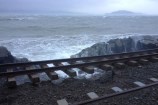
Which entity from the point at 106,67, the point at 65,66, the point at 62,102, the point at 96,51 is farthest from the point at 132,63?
the point at 96,51

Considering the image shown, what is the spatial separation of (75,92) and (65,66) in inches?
58.4

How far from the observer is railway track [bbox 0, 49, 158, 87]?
599 centimetres

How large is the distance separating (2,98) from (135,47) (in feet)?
33.4

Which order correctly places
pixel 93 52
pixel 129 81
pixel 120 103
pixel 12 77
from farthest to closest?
pixel 93 52 → pixel 129 81 → pixel 12 77 → pixel 120 103

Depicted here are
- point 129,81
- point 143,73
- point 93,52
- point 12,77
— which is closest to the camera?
point 12,77

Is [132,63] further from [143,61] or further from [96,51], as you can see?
[96,51]

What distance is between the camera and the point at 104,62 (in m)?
7.59

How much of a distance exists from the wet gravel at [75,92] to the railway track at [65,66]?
29 cm

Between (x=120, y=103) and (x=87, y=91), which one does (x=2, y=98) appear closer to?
(x=87, y=91)

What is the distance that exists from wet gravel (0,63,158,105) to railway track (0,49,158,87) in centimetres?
29

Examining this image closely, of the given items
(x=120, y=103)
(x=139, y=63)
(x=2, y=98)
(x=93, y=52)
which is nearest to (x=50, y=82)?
(x=2, y=98)

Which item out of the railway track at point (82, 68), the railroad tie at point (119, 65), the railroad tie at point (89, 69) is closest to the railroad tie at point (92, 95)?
the railway track at point (82, 68)

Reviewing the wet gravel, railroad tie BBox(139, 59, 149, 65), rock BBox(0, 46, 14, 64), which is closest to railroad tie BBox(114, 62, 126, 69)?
the wet gravel

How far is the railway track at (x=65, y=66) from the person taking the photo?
19.6 feet
